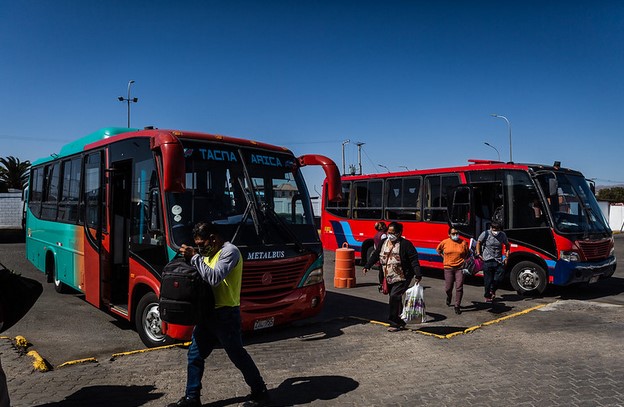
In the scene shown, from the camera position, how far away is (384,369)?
5.86 meters

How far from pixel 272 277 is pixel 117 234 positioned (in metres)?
2.78

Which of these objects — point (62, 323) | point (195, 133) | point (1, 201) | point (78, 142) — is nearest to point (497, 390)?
point (195, 133)

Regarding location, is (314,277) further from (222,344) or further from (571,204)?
(571,204)

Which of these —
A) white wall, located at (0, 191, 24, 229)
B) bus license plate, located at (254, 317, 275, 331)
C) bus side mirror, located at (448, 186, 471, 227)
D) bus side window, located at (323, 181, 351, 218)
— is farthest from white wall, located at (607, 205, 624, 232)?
white wall, located at (0, 191, 24, 229)

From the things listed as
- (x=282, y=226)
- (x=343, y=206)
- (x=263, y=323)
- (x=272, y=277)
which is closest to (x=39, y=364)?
(x=263, y=323)

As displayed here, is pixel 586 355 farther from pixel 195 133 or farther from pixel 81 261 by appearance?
pixel 81 261

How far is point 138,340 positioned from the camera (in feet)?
24.5

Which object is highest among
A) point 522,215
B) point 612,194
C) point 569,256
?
point 612,194

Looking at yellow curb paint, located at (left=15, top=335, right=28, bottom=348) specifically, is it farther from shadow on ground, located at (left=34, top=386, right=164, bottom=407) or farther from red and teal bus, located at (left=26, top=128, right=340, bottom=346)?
shadow on ground, located at (left=34, top=386, right=164, bottom=407)

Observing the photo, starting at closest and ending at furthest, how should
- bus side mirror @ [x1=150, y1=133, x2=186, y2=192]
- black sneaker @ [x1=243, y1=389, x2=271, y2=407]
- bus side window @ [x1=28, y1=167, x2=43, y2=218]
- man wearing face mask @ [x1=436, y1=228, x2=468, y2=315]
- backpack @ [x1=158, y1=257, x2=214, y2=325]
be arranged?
backpack @ [x1=158, y1=257, x2=214, y2=325]
black sneaker @ [x1=243, y1=389, x2=271, y2=407]
bus side mirror @ [x1=150, y1=133, x2=186, y2=192]
man wearing face mask @ [x1=436, y1=228, x2=468, y2=315]
bus side window @ [x1=28, y1=167, x2=43, y2=218]

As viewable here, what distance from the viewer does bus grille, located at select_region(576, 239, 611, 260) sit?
11055mm

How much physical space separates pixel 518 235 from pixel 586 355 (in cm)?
552

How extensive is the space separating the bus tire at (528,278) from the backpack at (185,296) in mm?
9097

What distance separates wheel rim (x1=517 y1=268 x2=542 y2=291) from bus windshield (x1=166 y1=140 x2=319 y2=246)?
6.27 meters
